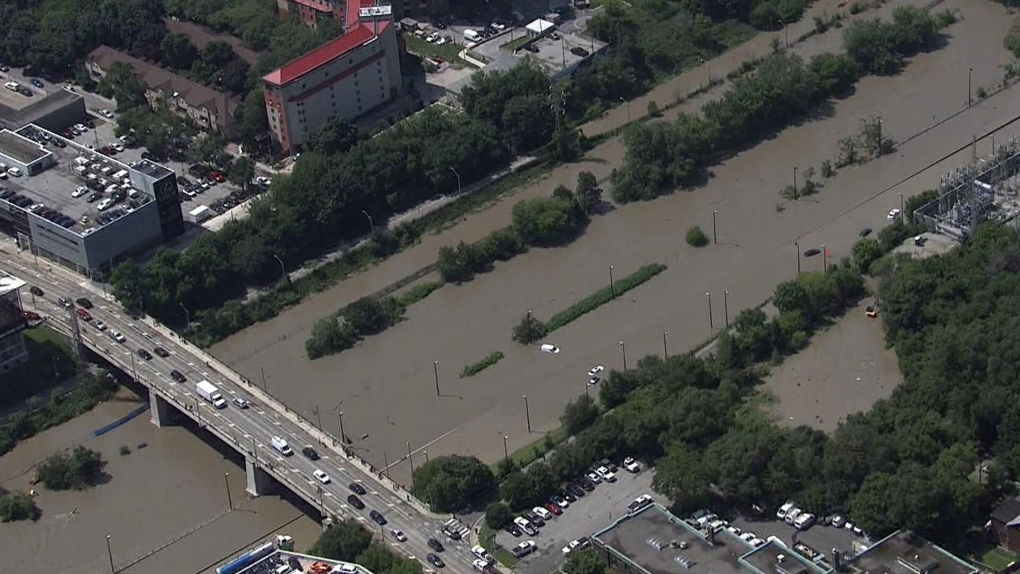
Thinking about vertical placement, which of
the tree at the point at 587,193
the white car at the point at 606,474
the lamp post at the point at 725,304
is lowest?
the white car at the point at 606,474

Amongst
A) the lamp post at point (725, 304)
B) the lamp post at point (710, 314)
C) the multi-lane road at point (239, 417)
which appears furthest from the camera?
the lamp post at point (725, 304)

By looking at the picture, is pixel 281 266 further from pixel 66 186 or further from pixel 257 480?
pixel 257 480

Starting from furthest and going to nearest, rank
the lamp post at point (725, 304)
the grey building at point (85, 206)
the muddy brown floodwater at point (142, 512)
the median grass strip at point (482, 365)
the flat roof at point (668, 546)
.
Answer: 1. the grey building at point (85, 206)
2. the lamp post at point (725, 304)
3. the median grass strip at point (482, 365)
4. the muddy brown floodwater at point (142, 512)
5. the flat roof at point (668, 546)

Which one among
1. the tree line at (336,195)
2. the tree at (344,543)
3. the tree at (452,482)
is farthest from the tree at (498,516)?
the tree line at (336,195)

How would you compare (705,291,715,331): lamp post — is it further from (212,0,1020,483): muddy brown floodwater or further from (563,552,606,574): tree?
(563,552,606,574): tree

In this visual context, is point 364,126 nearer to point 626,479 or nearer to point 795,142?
point 795,142

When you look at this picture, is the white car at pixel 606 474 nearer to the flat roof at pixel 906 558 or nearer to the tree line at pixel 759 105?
the flat roof at pixel 906 558

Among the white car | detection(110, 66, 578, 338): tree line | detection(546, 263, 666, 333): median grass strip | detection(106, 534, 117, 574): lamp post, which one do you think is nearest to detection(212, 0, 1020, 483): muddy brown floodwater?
detection(546, 263, 666, 333): median grass strip
